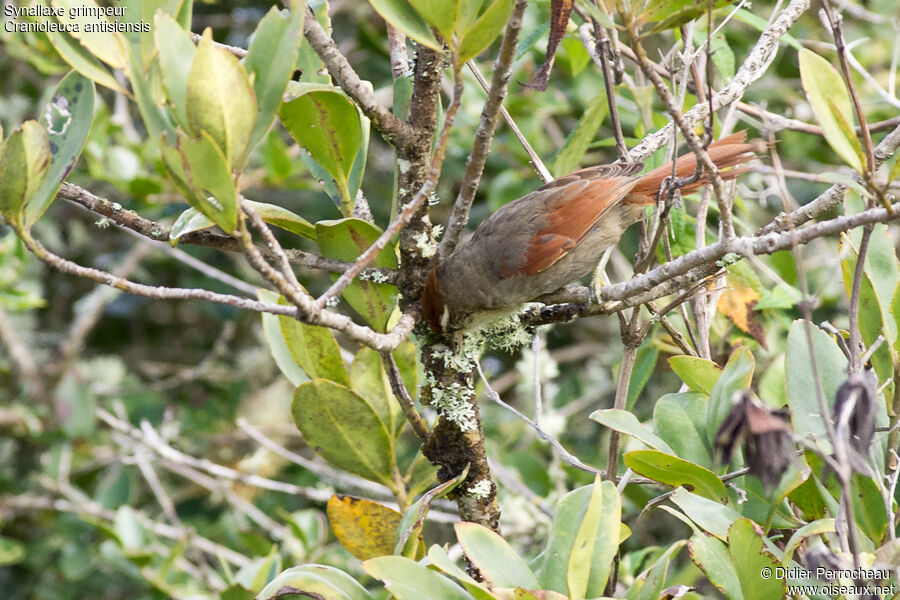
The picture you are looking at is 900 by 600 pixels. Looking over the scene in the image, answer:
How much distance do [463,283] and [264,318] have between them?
1.99ft

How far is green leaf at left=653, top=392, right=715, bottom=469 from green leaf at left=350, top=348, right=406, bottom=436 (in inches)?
26.8

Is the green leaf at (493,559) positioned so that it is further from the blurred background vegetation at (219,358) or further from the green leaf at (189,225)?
the blurred background vegetation at (219,358)

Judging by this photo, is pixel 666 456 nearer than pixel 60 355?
Yes

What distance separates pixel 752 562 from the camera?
154 centimetres

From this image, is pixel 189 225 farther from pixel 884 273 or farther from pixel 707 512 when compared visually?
pixel 884 273

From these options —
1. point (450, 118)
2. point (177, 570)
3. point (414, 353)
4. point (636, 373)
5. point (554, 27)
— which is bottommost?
point (177, 570)

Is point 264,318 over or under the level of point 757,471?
under

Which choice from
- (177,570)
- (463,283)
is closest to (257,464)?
Result: (177,570)

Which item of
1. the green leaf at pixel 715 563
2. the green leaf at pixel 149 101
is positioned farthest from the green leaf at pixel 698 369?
the green leaf at pixel 149 101

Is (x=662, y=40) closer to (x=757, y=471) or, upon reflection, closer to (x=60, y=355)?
(x=60, y=355)

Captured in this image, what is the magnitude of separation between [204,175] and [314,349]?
0.83m

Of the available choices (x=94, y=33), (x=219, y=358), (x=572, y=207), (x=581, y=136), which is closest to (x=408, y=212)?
(x=94, y=33)

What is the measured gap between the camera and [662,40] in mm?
5133

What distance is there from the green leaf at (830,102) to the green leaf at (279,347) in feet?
4.30
